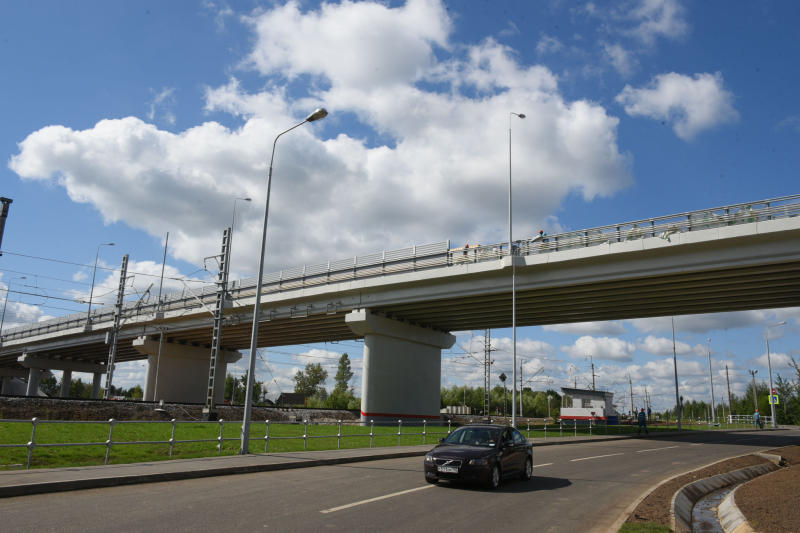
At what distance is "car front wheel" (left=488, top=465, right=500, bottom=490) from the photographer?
11805 millimetres

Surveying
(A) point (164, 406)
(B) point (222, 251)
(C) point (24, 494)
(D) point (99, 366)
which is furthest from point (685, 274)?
(D) point (99, 366)

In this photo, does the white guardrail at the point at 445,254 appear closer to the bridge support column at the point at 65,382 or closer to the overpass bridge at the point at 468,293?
the overpass bridge at the point at 468,293

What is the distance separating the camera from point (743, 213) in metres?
25.8

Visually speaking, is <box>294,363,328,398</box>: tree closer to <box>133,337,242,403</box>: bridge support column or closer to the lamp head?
<box>133,337,242,403</box>: bridge support column

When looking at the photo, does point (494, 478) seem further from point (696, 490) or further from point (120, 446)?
point (120, 446)

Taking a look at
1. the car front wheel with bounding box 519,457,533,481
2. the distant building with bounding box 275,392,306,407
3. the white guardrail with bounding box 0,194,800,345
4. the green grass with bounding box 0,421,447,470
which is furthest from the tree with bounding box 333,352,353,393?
the car front wheel with bounding box 519,457,533,481

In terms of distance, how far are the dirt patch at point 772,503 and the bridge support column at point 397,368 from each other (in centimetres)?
3008

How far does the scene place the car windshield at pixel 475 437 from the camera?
12672 millimetres

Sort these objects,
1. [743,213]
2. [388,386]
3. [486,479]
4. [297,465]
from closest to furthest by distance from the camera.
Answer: [486,479] → [297,465] → [743,213] → [388,386]

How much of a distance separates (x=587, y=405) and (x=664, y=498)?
52.3 m

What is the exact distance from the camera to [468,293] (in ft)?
118

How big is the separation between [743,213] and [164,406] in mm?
36528

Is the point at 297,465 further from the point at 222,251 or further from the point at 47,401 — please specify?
the point at 47,401

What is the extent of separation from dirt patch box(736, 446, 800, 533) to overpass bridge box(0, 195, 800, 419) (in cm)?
1546
